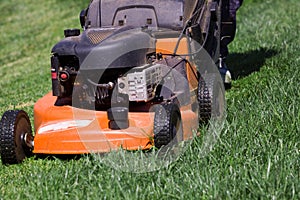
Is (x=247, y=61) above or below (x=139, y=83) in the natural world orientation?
below

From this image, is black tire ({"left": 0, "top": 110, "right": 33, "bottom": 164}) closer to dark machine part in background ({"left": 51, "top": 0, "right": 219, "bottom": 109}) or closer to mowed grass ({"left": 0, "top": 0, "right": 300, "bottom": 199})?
mowed grass ({"left": 0, "top": 0, "right": 300, "bottom": 199})

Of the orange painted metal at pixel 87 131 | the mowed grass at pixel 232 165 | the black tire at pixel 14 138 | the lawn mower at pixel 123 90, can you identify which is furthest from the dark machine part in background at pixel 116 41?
the mowed grass at pixel 232 165

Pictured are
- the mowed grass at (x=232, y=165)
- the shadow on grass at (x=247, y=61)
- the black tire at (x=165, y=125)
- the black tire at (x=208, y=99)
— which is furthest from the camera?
the shadow on grass at (x=247, y=61)

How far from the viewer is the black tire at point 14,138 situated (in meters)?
3.96

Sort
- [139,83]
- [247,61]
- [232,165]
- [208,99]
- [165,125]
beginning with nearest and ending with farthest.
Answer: [232,165] < [165,125] < [139,83] < [208,99] < [247,61]

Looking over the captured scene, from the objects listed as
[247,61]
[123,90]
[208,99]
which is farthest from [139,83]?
[247,61]

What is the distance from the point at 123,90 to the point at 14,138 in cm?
72

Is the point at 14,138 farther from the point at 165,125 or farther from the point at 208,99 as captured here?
the point at 208,99

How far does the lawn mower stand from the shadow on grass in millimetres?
2045

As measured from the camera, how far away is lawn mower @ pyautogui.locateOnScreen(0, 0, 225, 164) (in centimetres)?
391

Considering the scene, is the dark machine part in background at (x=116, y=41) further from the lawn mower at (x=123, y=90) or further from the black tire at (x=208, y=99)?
the black tire at (x=208, y=99)

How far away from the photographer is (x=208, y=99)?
4418 mm

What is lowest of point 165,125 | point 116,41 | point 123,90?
point 165,125

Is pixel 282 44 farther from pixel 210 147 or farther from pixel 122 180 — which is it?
pixel 122 180
